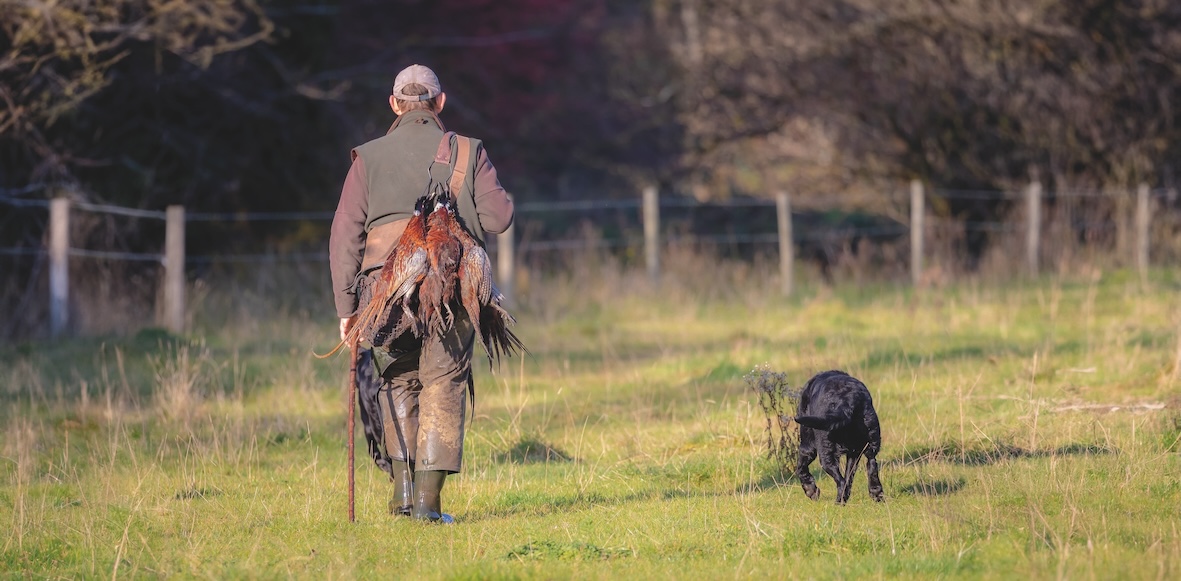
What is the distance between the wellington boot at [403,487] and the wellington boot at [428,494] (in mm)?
218

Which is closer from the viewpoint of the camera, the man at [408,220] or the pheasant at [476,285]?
the pheasant at [476,285]

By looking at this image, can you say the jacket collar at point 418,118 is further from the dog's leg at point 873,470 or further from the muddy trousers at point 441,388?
A: the dog's leg at point 873,470

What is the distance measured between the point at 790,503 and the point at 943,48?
49.9 ft

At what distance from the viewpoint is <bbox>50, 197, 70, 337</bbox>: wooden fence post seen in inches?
522

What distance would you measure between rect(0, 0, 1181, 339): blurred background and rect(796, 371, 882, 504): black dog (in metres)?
8.42

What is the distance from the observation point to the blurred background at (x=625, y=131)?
15.2 meters

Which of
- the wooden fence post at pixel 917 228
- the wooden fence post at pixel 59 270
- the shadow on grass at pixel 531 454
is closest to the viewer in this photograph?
the shadow on grass at pixel 531 454

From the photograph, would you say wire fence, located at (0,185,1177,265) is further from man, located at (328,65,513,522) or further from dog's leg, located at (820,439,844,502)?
dog's leg, located at (820,439,844,502)

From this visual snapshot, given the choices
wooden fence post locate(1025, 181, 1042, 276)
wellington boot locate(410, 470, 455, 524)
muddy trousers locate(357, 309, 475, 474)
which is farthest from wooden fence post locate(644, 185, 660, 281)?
wellington boot locate(410, 470, 455, 524)

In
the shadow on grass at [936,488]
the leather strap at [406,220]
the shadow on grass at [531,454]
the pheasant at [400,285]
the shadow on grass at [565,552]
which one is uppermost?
the leather strap at [406,220]

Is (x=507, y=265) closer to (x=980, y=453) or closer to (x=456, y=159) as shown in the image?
(x=980, y=453)

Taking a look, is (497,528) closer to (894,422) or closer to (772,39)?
(894,422)

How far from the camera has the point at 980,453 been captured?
8.02 m

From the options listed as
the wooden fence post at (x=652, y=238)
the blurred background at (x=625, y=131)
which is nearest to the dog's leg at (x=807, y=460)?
the blurred background at (x=625, y=131)
